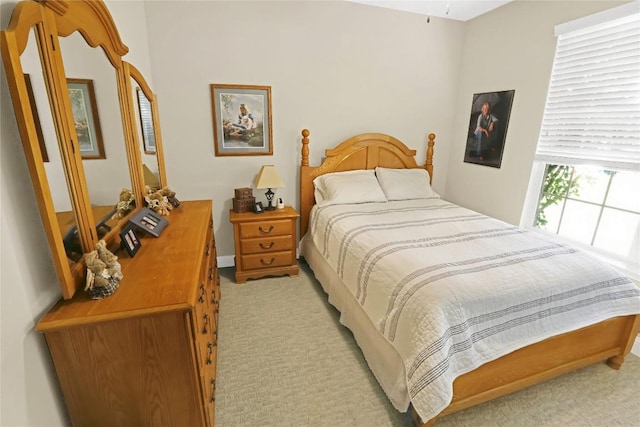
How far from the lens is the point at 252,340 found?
2082mm

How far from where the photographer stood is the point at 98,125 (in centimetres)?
129

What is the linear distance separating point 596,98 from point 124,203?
318cm

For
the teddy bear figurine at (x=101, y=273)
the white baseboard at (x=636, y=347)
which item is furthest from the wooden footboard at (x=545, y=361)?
the teddy bear figurine at (x=101, y=273)

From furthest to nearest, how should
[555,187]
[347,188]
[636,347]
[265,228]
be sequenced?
[347,188], [265,228], [555,187], [636,347]

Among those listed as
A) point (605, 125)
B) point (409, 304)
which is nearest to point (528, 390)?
point (409, 304)

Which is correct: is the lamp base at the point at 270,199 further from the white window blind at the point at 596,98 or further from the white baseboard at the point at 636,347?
the white baseboard at the point at 636,347

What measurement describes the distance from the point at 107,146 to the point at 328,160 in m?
2.05

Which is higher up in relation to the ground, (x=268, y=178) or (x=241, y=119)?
(x=241, y=119)

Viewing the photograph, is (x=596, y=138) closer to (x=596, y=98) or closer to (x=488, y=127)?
(x=596, y=98)

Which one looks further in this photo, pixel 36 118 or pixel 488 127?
pixel 488 127

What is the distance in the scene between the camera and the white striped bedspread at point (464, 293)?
4.45 feet

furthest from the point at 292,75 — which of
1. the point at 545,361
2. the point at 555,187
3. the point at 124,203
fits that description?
the point at 545,361

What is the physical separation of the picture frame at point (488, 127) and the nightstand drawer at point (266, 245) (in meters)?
2.19

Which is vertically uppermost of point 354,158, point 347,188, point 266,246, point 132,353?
point 354,158
